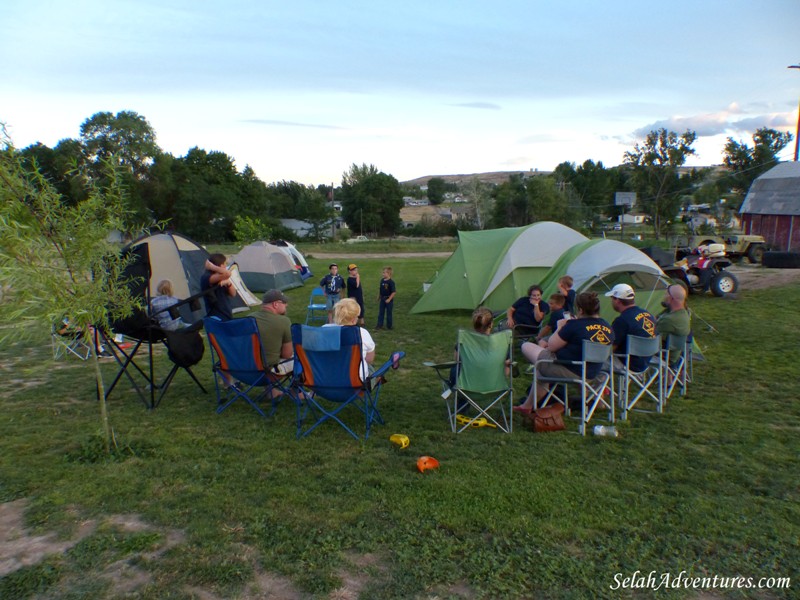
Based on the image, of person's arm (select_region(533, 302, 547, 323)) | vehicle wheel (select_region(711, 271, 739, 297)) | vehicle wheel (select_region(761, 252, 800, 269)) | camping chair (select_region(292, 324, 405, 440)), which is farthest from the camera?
vehicle wheel (select_region(761, 252, 800, 269))

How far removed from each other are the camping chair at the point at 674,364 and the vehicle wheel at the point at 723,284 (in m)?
7.76

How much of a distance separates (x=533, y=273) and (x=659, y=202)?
29464 mm

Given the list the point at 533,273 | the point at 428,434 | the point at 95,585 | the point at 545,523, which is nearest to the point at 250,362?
the point at 428,434

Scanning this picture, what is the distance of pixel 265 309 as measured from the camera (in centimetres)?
567

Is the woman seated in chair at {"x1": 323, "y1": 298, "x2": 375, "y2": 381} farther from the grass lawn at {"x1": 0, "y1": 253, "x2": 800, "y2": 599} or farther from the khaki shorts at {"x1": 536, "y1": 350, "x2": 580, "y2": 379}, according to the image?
the khaki shorts at {"x1": 536, "y1": 350, "x2": 580, "y2": 379}

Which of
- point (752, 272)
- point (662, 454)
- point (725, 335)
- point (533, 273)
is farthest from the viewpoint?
point (752, 272)

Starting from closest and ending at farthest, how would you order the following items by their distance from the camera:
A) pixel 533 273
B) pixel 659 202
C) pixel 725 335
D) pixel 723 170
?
pixel 725 335
pixel 533 273
pixel 659 202
pixel 723 170

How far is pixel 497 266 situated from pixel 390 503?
774 centimetres

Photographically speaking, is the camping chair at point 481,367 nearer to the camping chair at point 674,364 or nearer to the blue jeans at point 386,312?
the camping chair at point 674,364

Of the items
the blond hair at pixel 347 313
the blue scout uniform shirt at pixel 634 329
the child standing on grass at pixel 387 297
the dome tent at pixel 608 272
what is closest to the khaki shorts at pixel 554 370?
the blue scout uniform shirt at pixel 634 329

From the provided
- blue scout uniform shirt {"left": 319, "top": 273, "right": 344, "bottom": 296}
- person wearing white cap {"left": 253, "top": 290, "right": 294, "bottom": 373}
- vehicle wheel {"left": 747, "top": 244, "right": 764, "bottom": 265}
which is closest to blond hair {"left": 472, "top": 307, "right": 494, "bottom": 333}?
person wearing white cap {"left": 253, "top": 290, "right": 294, "bottom": 373}

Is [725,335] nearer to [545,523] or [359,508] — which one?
[545,523]

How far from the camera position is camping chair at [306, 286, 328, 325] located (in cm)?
1153

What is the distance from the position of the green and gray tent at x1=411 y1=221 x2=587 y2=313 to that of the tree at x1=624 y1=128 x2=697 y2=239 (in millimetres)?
28168
